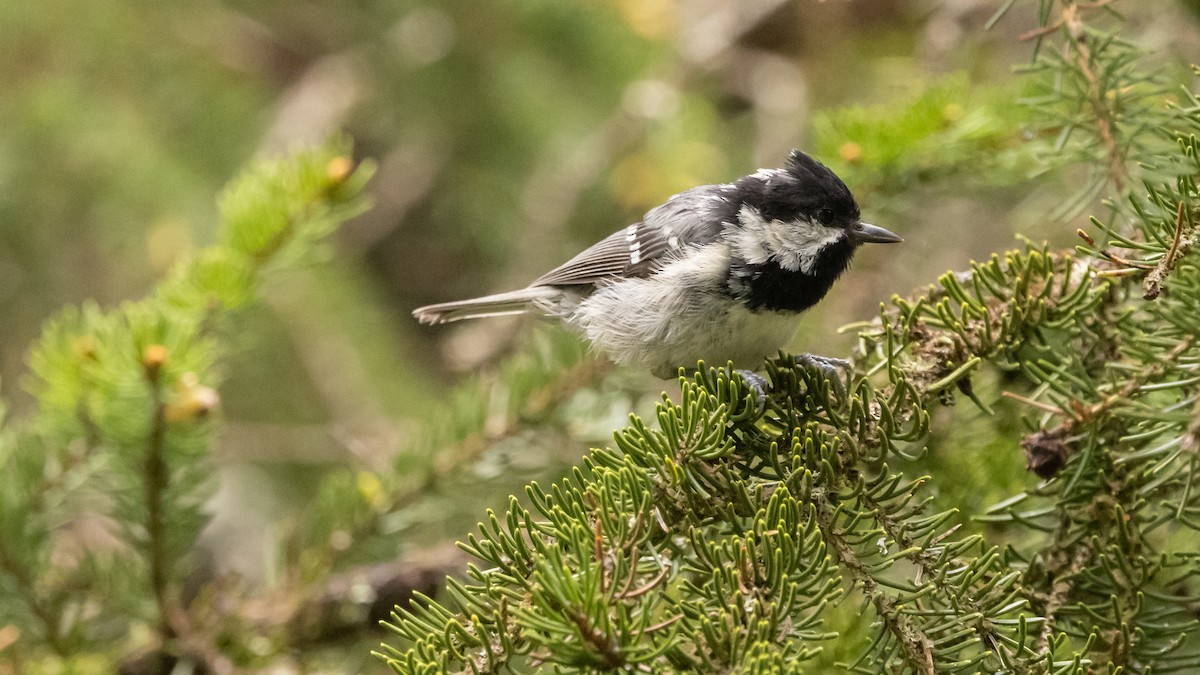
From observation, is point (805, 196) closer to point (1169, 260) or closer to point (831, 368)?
point (831, 368)

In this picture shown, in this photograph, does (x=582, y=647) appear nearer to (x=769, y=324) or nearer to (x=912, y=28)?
(x=769, y=324)

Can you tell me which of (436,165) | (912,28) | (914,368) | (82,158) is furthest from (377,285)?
(914,368)

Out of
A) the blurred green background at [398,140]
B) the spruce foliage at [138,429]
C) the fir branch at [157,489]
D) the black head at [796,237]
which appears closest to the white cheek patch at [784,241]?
the black head at [796,237]

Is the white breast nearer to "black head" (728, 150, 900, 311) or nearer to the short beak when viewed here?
"black head" (728, 150, 900, 311)

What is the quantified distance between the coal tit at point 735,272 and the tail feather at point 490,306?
11.4 inches

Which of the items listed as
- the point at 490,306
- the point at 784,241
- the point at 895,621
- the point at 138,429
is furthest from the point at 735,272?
the point at 138,429

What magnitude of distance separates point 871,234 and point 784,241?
20 cm

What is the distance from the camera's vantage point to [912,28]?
415cm

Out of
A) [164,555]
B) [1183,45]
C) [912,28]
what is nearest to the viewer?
[164,555]

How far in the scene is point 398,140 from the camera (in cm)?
416

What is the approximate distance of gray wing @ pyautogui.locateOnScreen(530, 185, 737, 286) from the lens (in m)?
2.39

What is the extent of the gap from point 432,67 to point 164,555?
241 cm

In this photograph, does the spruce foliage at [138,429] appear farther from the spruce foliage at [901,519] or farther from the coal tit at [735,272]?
the spruce foliage at [901,519]

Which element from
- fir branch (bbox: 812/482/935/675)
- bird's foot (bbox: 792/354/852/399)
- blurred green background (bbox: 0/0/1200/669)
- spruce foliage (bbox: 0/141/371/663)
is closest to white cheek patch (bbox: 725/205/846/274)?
bird's foot (bbox: 792/354/852/399)
